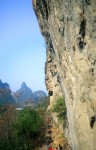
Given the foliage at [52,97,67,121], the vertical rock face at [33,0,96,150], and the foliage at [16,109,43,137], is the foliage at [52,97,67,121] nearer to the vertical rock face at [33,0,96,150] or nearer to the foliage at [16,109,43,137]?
the foliage at [16,109,43,137]

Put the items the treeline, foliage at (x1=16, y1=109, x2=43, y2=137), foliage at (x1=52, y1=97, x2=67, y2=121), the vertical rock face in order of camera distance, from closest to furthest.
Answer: the vertical rock face → foliage at (x1=52, y1=97, x2=67, y2=121) → the treeline → foliage at (x1=16, y1=109, x2=43, y2=137)

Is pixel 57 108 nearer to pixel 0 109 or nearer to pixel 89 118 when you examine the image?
pixel 0 109

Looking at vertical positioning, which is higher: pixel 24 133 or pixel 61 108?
pixel 61 108

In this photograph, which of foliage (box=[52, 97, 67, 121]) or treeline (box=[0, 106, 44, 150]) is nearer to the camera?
foliage (box=[52, 97, 67, 121])

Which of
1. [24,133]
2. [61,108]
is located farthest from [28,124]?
[61,108]

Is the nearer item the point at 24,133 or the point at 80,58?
the point at 80,58

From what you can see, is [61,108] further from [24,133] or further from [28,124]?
[24,133]

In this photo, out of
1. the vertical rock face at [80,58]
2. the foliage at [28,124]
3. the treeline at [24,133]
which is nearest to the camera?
the vertical rock face at [80,58]

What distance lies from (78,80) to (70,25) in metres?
3.12

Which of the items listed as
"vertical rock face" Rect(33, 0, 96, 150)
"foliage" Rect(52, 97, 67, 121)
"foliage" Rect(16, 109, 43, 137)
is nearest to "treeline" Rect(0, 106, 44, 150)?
"foliage" Rect(16, 109, 43, 137)

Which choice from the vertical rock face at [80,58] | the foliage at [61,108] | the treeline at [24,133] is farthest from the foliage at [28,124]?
the vertical rock face at [80,58]

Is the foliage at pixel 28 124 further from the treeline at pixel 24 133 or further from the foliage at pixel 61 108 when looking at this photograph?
the foliage at pixel 61 108

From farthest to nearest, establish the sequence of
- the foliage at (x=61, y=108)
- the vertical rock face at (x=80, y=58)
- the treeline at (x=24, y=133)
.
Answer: the treeline at (x=24, y=133)
the foliage at (x=61, y=108)
the vertical rock face at (x=80, y=58)

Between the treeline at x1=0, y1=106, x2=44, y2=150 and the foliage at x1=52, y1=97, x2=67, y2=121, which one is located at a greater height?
the foliage at x1=52, y1=97, x2=67, y2=121
